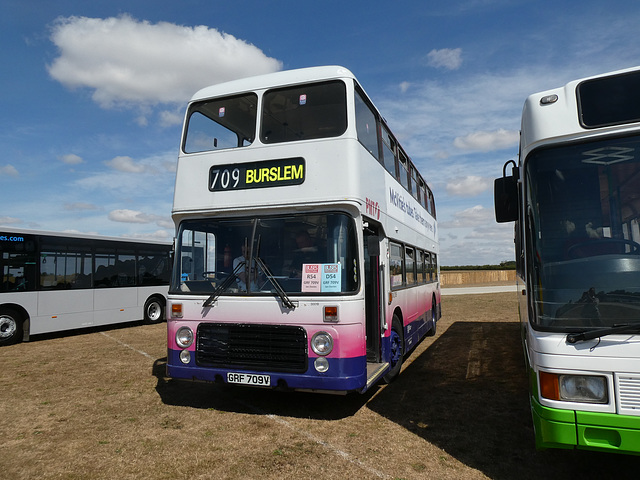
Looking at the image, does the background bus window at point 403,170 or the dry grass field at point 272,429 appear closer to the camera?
the dry grass field at point 272,429

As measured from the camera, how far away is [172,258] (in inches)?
249

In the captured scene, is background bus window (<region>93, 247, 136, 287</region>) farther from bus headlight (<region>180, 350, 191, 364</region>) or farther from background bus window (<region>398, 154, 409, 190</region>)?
background bus window (<region>398, 154, 409, 190</region>)

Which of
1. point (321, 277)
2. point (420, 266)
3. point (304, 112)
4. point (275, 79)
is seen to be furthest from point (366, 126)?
point (420, 266)

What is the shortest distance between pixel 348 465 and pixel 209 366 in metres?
2.30

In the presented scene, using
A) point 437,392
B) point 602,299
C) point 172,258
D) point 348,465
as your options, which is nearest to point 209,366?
point 172,258

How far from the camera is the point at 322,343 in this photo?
5324mm

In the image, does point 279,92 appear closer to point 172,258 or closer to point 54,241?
point 172,258

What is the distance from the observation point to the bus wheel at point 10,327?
11.8 metres

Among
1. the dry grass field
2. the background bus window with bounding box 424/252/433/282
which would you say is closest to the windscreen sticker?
the dry grass field

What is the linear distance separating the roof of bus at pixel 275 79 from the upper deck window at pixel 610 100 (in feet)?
9.71

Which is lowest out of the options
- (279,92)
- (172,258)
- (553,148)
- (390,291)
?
(390,291)

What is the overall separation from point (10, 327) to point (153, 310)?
5.05 meters

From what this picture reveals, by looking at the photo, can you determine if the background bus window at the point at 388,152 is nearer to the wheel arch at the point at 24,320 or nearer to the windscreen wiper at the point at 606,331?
the windscreen wiper at the point at 606,331

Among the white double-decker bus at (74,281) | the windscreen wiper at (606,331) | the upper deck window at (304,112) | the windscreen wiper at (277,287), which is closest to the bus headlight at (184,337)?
the windscreen wiper at (277,287)
